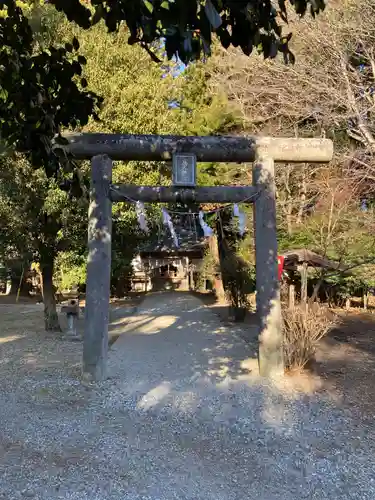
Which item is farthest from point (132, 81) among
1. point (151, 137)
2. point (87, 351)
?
point (87, 351)

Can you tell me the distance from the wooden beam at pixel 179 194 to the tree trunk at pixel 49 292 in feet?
12.6

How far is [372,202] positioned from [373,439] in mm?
10448

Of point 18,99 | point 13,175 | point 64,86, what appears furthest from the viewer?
point 13,175

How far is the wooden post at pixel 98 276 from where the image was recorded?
573cm

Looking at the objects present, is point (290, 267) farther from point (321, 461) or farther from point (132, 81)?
point (321, 461)

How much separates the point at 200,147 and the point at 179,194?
0.66m

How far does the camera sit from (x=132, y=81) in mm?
10695

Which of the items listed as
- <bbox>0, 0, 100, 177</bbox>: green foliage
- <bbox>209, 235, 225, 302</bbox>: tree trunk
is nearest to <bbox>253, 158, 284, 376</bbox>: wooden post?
<bbox>0, 0, 100, 177</bbox>: green foliage

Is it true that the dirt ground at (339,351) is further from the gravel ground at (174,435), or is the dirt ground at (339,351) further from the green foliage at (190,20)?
the green foliage at (190,20)

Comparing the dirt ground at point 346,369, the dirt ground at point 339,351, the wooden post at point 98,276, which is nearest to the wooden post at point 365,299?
the dirt ground at point 339,351

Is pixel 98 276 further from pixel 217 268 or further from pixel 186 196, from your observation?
pixel 217 268

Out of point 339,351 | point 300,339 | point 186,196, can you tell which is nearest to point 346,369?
point 300,339

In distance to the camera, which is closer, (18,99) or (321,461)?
(18,99)

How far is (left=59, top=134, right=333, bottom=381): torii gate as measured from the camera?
5.78 meters
